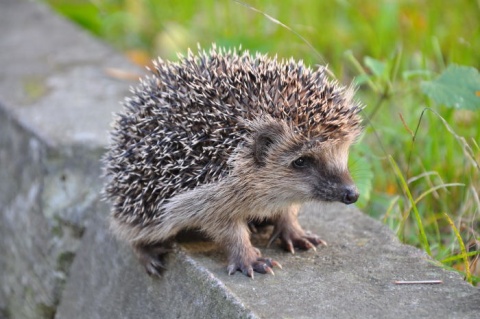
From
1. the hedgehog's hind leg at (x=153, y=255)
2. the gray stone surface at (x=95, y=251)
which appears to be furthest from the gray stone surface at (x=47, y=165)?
the hedgehog's hind leg at (x=153, y=255)

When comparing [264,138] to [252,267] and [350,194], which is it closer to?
[350,194]

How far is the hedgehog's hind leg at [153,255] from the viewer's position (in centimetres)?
405

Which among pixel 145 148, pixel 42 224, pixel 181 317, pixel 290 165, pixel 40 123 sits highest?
pixel 290 165

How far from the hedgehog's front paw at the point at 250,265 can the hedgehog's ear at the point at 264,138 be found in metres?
0.50

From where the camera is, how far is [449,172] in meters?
5.11

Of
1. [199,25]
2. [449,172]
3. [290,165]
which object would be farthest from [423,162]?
[199,25]

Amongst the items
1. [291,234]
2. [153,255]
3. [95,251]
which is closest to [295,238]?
[291,234]

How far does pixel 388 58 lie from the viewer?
6336 mm

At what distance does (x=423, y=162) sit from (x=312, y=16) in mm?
2794

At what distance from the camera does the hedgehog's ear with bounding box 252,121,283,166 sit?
145 inches

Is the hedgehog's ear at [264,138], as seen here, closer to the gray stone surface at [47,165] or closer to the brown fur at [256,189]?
the brown fur at [256,189]

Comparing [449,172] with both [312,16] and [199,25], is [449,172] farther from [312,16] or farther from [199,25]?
[199,25]

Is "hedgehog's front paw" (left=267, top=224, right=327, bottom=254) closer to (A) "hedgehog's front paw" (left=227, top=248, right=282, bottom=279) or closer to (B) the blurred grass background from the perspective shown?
(A) "hedgehog's front paw" (left=227, top=248, right=282, bottom=279)

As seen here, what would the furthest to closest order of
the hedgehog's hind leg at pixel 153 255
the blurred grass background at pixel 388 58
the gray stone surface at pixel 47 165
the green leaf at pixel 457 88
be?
1. the gray stone surface at pixel 47 165
2. the blurred grass background at pixel 388 58
3. the green leaf at pixel 457 88
4. the hedgehog's hind leg at pixel 153 255
